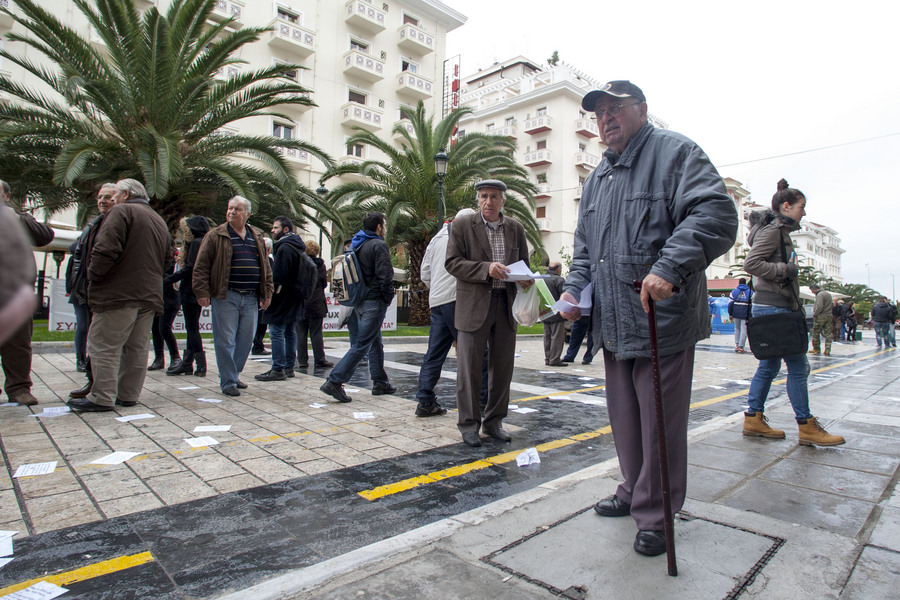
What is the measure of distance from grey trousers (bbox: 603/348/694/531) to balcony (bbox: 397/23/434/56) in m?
36.3

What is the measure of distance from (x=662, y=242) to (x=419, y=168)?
1723 cm

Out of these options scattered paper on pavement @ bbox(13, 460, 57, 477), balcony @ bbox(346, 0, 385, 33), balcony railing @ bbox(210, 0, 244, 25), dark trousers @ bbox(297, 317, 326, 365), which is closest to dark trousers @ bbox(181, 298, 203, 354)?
dark trousers @ bbox(297, 317, 326, 365)

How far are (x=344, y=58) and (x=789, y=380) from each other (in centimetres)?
3269

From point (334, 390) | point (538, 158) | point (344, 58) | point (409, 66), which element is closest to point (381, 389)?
point (334, 390)

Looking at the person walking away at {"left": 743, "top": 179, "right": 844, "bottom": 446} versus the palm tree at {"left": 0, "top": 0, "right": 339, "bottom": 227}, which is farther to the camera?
the palm tree at {"left": 0, "top": 0, "right": 339, "bottom": 227}

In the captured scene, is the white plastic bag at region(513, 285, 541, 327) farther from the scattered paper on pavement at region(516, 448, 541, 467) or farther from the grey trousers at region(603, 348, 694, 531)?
the grey trousers at region(603, 348, 694, 531)

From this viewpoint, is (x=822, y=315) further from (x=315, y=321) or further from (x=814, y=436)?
(x=315, y=321)

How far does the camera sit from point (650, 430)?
226 centimetres

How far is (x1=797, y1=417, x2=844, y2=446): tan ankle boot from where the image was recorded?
3.88 m

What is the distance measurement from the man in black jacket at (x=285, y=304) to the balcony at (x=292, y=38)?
2521cm

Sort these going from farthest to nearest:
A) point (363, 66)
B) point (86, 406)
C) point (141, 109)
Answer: point (363, 66)
point (141, 109)
point (86, 406)

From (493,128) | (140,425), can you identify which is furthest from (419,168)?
(493,128)

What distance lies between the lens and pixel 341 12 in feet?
105

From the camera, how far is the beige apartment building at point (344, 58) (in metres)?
28.5
